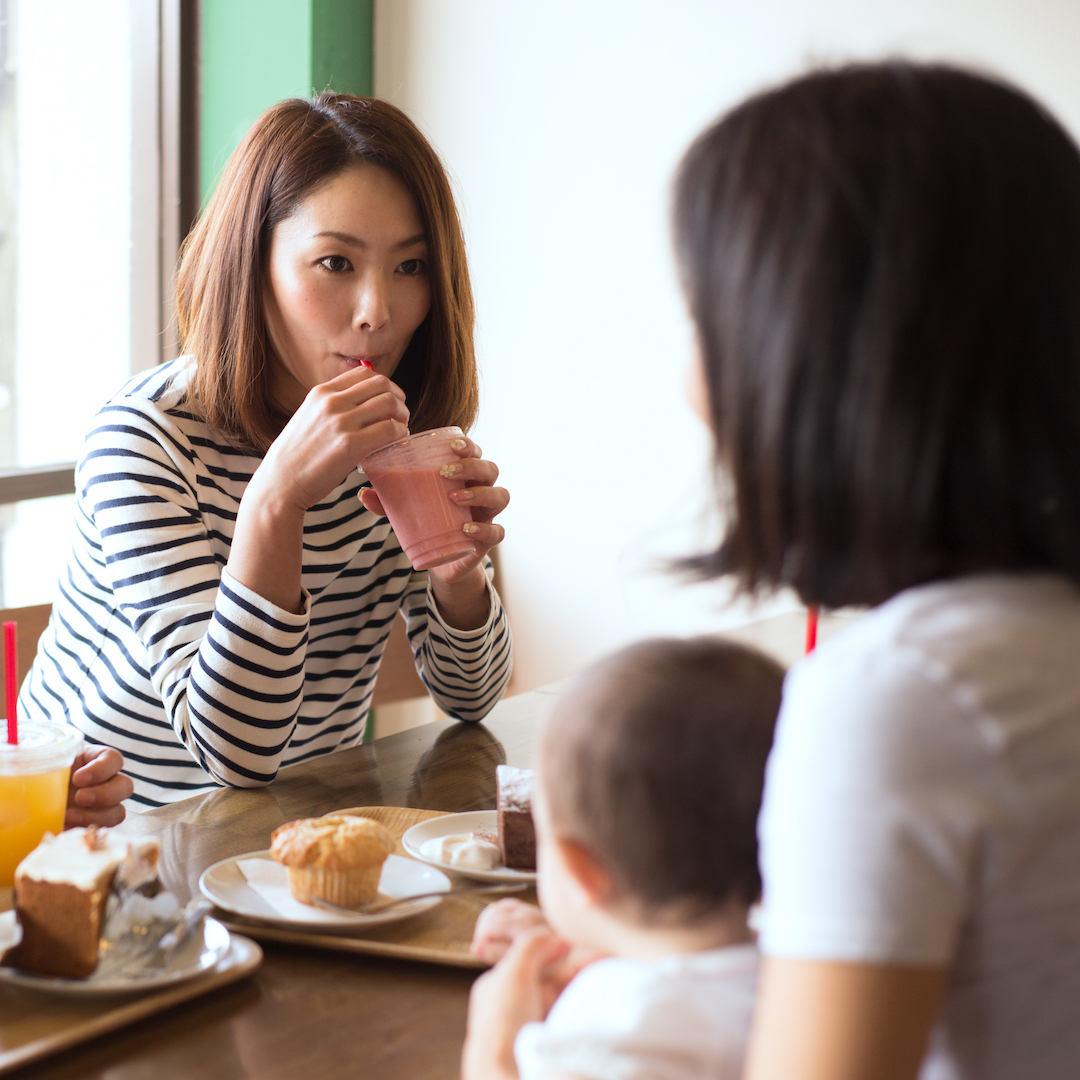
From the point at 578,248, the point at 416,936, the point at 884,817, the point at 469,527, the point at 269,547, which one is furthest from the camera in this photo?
the point at 578,248

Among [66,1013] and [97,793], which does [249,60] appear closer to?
[97,793]

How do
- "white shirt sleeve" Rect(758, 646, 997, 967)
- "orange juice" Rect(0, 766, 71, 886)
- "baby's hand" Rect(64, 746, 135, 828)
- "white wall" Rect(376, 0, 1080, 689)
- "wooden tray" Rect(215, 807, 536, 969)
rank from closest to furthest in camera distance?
"white shirt sleeve" Rect(758, 646, 997, 967)
"wooden tray" Rect(215, 807, 536, 969)
"orange juice" Rect(0, 766, 71, 886)
"baby's hand" Rect(64, 746, 135, 828)
"white wall" Rect(376, 0, 1080, 689)

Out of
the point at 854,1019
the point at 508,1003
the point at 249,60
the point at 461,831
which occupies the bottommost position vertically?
the point at 461,831

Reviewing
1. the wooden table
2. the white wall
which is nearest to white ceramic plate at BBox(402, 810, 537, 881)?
the wooden table

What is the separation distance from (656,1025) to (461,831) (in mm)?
530

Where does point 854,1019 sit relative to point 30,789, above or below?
above

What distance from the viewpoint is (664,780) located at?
A: 20.8 inches

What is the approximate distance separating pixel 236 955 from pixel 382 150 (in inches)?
39.3

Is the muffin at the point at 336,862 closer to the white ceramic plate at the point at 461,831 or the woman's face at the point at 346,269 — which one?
the white ceramic plate at the point at 461,831

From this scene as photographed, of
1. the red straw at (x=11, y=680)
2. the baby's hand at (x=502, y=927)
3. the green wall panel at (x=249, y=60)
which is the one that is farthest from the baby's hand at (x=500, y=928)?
the green wall panel at (x=249, y=60)

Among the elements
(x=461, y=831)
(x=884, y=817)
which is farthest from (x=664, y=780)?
(x=461, y=831)

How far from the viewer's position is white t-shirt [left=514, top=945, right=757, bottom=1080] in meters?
0.50

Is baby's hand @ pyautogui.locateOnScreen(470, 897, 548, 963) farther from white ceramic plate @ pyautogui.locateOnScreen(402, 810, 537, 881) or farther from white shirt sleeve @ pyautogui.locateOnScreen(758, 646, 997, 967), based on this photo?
white shirt sleeve @ pyautogui.locateOnScreen(758, 646, 997, 967)

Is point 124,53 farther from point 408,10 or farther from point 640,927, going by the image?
point 640,927
